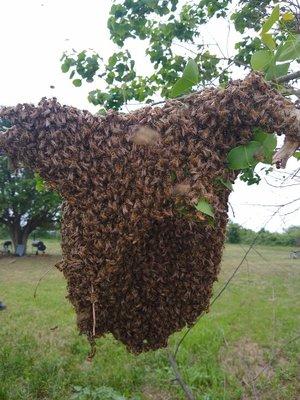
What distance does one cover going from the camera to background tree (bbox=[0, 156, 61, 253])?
30.5 m

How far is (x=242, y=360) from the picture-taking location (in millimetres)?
8594

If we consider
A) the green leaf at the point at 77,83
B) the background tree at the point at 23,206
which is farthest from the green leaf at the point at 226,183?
the background tree at the point at 23,206

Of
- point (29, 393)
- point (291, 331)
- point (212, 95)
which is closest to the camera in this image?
point (212, 95)

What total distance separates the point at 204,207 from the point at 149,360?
26.0 feet

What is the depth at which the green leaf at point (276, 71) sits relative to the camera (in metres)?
1.91

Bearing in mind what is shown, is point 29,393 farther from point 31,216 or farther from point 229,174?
point 31,216

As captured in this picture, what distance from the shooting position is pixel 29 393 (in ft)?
24.1

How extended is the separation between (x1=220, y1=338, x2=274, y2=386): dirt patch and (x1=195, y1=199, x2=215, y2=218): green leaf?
7.09m

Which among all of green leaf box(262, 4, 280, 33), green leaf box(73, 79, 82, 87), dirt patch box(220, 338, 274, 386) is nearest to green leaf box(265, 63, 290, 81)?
green leaf box(262, 4, 280, 33)

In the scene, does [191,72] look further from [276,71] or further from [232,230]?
[232,230]

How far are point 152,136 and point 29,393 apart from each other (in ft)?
22.5

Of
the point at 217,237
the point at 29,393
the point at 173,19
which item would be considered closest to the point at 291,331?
the point at 29,393

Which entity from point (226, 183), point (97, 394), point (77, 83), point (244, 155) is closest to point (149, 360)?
point (97, 394)

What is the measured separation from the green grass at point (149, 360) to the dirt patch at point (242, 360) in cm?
2
